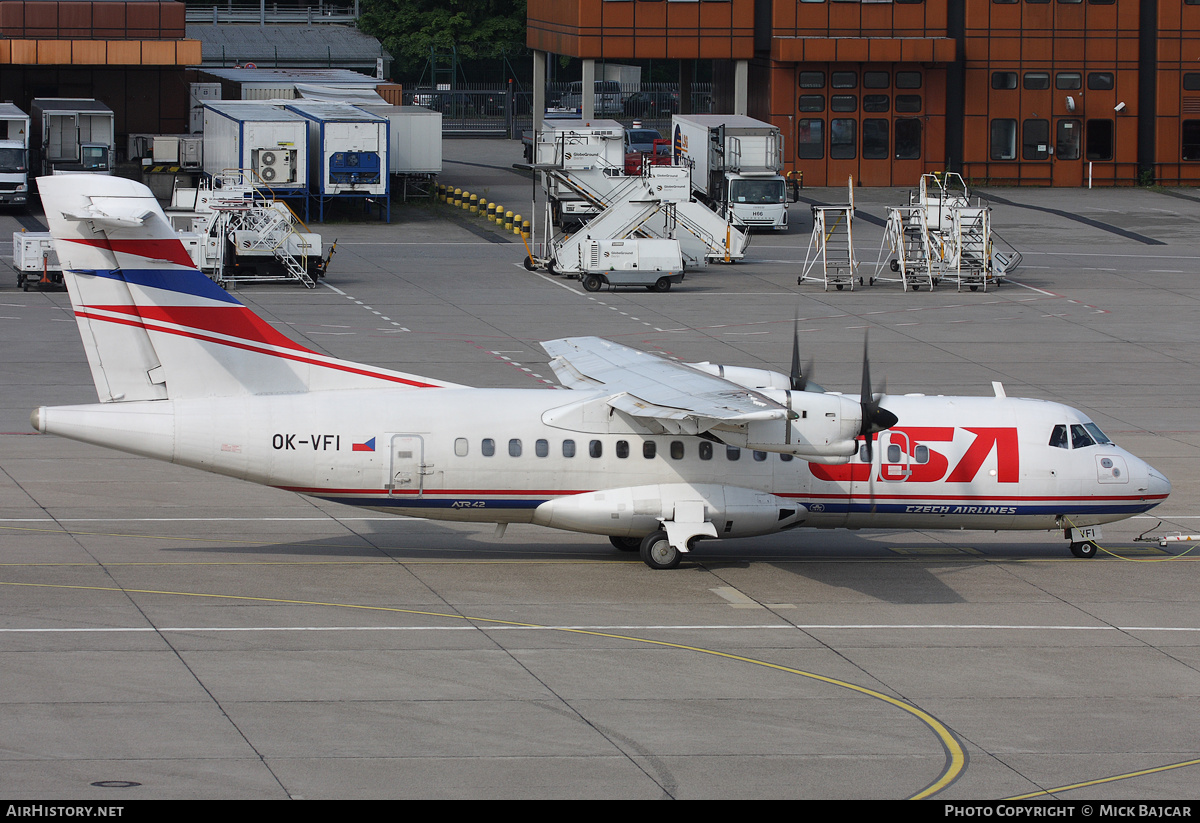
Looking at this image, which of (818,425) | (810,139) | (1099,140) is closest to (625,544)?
(818,425)

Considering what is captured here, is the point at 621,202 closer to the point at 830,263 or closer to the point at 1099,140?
the point at 830,263

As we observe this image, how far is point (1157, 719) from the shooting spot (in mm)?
20797

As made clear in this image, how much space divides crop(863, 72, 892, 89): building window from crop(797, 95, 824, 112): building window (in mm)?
2644

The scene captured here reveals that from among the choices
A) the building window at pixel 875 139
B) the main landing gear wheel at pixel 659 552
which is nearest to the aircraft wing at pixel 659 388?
the main landing gear wheel at pixel 659 552

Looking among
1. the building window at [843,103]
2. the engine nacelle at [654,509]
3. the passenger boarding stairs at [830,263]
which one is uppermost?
the building window at [843,103]

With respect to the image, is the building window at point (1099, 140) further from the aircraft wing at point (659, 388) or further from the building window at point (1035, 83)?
the aircraft wing at point (659, 388)

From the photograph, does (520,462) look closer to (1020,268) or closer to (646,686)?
(646,686)

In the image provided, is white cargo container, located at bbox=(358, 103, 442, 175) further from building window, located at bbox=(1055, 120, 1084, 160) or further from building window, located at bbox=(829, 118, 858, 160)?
building window, located at bbox=(1055, 120, 1084, 160)

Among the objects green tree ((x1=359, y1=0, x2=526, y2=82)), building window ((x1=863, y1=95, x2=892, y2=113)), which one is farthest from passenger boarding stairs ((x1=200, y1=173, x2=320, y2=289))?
green tree ((x1=359, y1=0, x2=526, y2=82))

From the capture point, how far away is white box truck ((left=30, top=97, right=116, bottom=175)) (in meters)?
75.2

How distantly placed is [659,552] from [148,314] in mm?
10036

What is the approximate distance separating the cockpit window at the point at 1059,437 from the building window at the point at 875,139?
2401 inches

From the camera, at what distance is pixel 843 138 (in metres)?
87.9

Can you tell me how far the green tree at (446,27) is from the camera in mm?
127625
